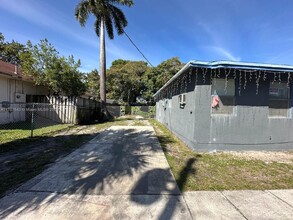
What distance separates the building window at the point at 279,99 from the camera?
23.1ft

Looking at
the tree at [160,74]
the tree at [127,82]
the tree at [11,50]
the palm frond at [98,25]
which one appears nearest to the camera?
the palm frond at [98,25]

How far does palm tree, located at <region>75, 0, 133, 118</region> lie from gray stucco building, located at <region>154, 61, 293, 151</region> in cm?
1317

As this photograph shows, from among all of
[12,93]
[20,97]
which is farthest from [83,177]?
[20,97]

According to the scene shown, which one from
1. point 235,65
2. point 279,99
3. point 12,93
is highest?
point 235,65

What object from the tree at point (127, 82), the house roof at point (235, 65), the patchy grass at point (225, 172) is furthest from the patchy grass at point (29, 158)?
the tree at point (127, 82)

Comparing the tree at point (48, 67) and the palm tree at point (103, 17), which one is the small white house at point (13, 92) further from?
the palm tree at point (103, 17)

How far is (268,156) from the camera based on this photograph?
6254 millimetres

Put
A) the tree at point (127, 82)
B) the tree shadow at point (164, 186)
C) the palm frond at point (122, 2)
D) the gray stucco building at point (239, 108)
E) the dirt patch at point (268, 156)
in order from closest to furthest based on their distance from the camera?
the tree shadow at point (164, 186)
the dirt patch at point (268, 156)
the gray stucco building at point (239, 108)
the palm frond at point (122, 2)
the tree at point (127, 82)

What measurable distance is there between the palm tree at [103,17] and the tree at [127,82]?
11.6 m

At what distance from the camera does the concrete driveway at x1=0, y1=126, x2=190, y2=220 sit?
2.96 metres

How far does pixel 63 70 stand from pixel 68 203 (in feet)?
40.5

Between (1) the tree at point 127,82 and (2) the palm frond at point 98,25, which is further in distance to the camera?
(1) the tree at point 127,82

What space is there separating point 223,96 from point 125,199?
4.82 meters

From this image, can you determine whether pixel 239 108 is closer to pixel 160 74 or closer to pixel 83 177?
pixel 83 177
